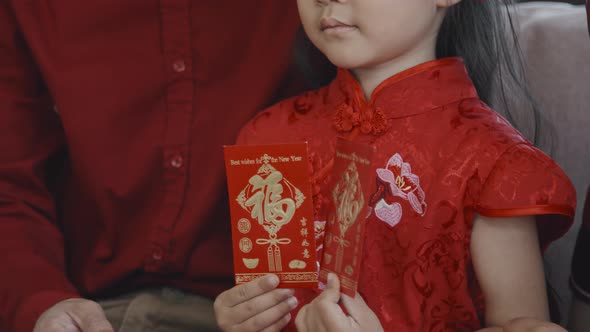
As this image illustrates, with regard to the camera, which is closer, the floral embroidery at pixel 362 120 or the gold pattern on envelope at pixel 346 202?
the gold pattern on envelope at pixel 346 202

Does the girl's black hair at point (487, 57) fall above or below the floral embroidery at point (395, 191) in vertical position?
above

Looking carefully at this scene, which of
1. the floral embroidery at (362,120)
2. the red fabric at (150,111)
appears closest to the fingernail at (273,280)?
the floral embroidery at (362,120)

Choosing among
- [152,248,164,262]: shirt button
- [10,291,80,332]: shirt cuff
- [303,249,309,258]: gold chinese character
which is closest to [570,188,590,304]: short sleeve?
[303,249,309,258]: gold chinese character

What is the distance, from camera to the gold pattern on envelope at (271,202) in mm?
1002

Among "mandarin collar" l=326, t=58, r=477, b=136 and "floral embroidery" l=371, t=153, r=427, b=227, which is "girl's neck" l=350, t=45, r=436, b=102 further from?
"floral embroidery" l=371, t=153, r=427, b=227

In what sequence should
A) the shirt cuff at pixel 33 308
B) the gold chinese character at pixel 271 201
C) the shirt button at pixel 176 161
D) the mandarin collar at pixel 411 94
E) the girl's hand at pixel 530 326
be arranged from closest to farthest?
the girl's hand at pixel 530 326, the gold chinese character at pixel 271 201, the mandarin collar at pixel 411 94, the shirt cuff at pixel 33 308, the shirt button at pixel 176 161

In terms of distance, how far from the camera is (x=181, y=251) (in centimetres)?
142

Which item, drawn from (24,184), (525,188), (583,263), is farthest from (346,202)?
(24,184)

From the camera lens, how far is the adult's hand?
1.21m

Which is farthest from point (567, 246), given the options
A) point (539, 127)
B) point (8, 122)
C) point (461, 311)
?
point (8, 122)

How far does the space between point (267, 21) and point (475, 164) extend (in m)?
0.55

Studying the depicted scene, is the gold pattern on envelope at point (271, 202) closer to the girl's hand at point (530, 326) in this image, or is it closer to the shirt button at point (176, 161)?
the girl's hand at point (530, 326)

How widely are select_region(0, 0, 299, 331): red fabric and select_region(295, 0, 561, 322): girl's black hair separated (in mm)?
84

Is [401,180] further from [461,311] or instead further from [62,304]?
[62,304]
